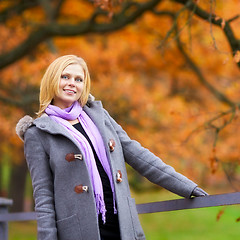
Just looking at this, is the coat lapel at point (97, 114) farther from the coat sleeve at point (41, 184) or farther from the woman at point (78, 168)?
the coat sleeve at point (41, 184)

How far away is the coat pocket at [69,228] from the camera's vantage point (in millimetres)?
2461

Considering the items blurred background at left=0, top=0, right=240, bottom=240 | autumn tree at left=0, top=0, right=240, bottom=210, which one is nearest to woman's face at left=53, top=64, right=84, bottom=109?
blurred background at left=0, top=0, right=240, bottom=240

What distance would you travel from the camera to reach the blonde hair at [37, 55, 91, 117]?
2611mm

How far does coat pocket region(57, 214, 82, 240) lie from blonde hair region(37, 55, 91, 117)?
584mm

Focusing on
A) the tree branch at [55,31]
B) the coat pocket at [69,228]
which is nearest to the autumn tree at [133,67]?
the tree branch at [55,31]

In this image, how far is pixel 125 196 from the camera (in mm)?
2561

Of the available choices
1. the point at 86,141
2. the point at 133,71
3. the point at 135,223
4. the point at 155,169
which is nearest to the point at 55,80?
the point at 86,141

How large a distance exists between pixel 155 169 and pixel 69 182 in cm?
45

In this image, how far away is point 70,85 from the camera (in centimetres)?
263

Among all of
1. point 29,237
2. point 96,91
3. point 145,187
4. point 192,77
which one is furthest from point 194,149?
point 145,187

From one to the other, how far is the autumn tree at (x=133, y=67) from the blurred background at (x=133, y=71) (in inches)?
Answer: 0.8

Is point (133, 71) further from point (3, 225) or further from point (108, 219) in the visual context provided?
point (108, 219)

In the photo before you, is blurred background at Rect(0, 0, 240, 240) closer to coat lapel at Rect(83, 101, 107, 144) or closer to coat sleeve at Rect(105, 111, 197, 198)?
coat lapel at Rect(83, 101, 107, 144)

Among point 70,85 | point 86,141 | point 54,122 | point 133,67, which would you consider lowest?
point 86,141
